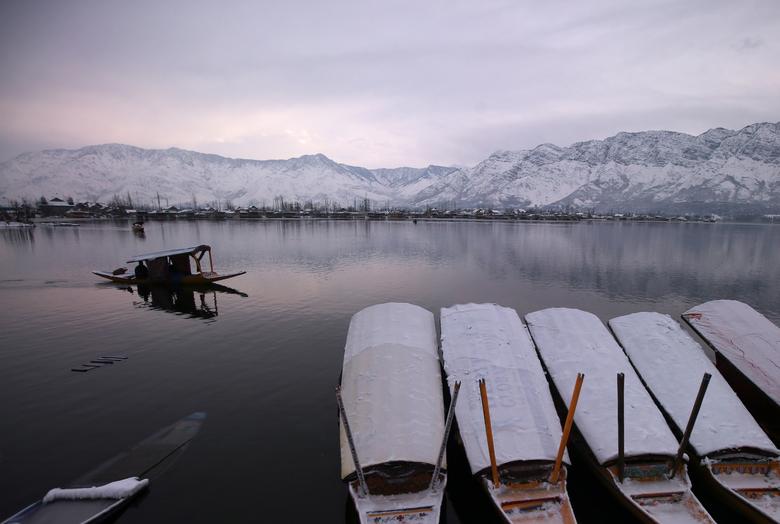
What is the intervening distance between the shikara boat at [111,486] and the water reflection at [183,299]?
58.4 ft

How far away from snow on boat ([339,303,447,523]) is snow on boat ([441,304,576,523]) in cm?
116

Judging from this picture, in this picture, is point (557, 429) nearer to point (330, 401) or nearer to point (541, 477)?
point (541, 477)

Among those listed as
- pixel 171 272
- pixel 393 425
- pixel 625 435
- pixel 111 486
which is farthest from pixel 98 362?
pixel 625 435

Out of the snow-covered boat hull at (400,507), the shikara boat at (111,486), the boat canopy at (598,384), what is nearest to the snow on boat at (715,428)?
the boat canopy at (598,384)

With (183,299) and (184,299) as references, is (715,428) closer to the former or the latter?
(184,299)

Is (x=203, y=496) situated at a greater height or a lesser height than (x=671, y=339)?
lesser

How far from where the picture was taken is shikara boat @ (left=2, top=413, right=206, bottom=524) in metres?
11.2

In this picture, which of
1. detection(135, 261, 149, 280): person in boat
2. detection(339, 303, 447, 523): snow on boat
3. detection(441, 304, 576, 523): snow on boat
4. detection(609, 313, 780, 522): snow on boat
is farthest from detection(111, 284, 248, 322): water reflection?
detection(609, 313, 780, 522): snow on boat

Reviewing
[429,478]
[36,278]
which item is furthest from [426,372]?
[36,278]

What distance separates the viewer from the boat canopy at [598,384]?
12.0 meters

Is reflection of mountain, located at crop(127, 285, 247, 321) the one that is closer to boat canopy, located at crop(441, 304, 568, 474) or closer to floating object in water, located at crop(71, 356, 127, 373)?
floating object in water, located at crop(71, 356, 127, 373)

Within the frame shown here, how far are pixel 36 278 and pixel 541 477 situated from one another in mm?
62995

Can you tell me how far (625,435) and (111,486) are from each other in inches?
695

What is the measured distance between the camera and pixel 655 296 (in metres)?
41.6
